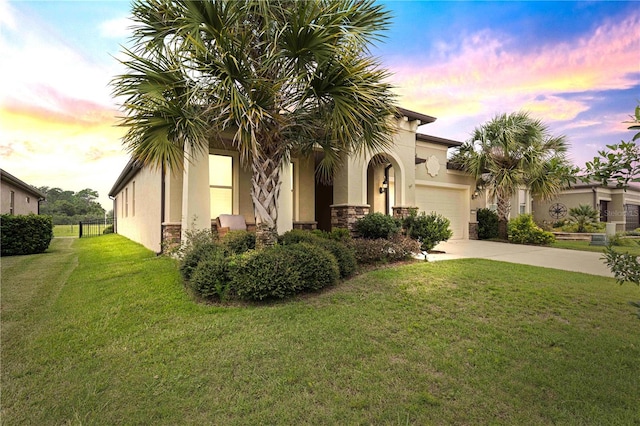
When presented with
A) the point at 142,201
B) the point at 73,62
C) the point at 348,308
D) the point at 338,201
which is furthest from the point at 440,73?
the point at 142,201

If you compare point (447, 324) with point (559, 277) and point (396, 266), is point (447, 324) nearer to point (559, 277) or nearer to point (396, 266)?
point (396, 266)

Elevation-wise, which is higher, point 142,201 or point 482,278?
point 142,201

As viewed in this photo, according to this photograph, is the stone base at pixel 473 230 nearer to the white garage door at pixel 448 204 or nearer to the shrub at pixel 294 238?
the white garage door at pixel 448 204

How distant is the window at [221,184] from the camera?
9766 mm

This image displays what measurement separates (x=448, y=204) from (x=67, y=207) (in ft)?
160

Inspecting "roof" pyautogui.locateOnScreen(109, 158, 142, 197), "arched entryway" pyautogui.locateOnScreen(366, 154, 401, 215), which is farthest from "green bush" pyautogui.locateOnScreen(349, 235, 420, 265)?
"roof" pyautogui.locateOnScreen(109, 158, 142, 197)

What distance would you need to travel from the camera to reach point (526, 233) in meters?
13.4

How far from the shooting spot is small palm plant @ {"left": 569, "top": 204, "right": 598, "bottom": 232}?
1655cm

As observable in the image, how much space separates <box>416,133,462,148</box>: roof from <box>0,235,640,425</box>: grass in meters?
8.67

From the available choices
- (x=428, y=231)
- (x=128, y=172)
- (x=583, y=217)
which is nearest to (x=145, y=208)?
(x=128, y=172)

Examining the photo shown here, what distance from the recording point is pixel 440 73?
9.54 metres

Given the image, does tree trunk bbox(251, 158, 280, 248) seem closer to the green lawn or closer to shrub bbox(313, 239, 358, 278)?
shrub bbox(313, 239, 358, 278)

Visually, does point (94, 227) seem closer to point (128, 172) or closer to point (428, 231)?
point (128, 172)

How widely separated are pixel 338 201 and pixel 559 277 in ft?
19.3
